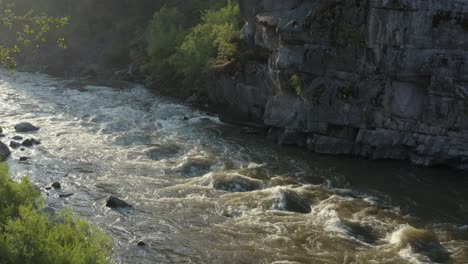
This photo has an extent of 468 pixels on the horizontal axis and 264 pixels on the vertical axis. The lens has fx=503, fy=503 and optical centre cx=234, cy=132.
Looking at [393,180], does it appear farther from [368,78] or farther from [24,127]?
[24,127]

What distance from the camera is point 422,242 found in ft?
63.8

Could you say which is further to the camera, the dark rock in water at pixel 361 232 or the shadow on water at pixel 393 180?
the shadow on water at pixel 393 180

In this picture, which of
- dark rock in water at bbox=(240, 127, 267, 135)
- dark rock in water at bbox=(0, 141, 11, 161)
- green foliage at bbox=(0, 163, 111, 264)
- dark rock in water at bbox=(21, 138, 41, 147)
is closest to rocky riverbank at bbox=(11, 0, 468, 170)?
dark rock in water at bbox=(240, 127, 267, 135)

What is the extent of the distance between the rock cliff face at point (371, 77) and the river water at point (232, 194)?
1.38m

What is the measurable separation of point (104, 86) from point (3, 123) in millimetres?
14450

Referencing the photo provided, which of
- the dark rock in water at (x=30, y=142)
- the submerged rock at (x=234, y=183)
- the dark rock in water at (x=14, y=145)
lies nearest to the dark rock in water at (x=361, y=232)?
the submerged rock at (x=234, y=183)

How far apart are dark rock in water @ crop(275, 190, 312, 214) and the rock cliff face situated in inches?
316

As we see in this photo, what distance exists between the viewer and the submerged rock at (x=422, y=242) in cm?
1858

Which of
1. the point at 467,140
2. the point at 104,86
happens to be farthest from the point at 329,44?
the point at 104,86

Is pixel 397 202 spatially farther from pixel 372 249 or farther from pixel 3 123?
pixel 3 123

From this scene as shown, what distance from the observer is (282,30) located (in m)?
30.9

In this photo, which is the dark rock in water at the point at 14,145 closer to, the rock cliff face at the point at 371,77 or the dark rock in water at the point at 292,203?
the rock cliff face at the point at 371,77

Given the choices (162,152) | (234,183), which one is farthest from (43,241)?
(162,152)

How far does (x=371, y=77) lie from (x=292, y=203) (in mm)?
10889
